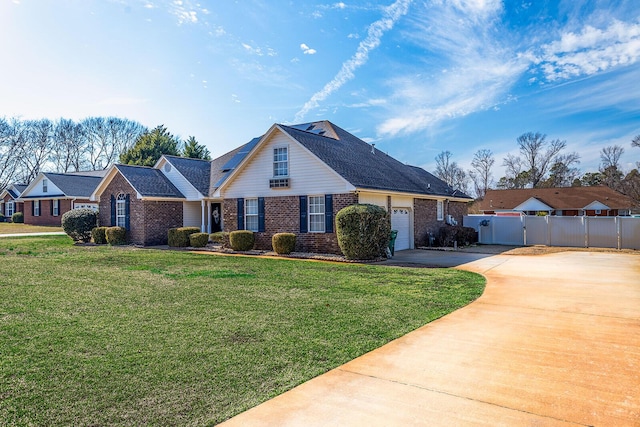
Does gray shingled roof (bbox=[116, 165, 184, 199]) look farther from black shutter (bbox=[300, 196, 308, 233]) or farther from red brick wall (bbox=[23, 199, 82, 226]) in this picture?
red brick wall (bbox=[23, 199, 82, 226])

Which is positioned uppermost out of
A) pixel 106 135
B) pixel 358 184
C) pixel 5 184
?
pixel 106 135

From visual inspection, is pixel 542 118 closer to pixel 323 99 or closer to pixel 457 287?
pixel 323 99

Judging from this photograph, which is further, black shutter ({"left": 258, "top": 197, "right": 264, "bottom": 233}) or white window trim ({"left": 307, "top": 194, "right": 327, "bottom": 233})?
black shutter ({"left": 258, "top": 197, "right": 264, "bottom": 233})

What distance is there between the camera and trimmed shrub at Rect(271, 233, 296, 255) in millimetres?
15875

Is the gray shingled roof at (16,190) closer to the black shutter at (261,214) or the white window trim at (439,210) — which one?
the black shutter at (261,214)

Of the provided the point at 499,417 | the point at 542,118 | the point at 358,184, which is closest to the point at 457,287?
the point at 499,417

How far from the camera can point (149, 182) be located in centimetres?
2191

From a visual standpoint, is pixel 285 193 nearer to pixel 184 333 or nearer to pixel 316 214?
pixel 316 214

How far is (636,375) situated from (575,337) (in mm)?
1265

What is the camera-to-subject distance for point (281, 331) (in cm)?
550

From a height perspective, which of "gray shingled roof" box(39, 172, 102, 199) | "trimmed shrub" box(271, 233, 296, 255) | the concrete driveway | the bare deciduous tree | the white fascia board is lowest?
the concrete driveway

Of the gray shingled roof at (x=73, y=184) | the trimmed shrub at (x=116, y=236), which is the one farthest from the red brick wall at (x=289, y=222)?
the gray shingled roof at (x=73, y=184)

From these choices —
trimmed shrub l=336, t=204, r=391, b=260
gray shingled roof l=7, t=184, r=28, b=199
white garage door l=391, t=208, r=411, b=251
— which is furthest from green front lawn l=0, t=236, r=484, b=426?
gray shingled roof l=7, t=184, r=28, b=199

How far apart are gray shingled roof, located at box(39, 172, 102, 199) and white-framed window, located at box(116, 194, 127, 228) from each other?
16.7 metres
